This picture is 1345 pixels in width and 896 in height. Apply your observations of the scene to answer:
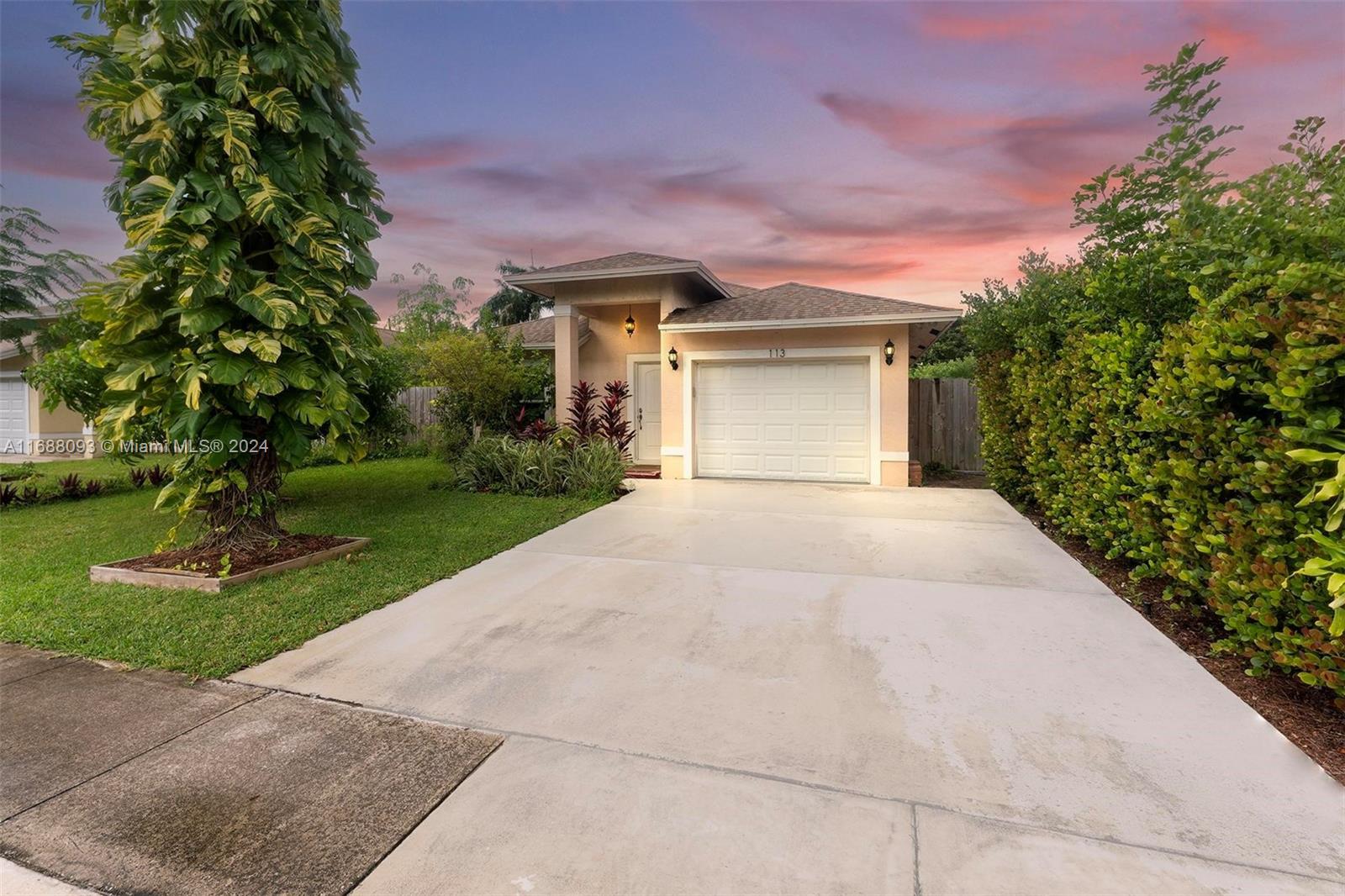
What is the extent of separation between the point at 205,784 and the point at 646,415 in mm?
10731

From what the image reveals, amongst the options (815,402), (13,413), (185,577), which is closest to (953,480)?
(815,402)

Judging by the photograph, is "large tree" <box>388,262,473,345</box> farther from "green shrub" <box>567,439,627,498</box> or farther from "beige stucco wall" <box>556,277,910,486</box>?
"green shrub" <box>567,439,627,498</box>

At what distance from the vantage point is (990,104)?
808 centimetres

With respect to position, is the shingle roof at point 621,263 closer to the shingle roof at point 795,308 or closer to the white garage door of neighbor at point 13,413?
the shingle roof at point 795,308

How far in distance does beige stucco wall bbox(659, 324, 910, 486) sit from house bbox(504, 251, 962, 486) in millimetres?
15

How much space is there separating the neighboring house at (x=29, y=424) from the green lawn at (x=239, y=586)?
1060 centimetres

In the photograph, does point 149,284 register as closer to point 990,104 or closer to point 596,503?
point 596,503

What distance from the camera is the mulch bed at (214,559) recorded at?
195 inches

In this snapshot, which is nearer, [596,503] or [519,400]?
[596,503]

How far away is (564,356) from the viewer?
1137 cm

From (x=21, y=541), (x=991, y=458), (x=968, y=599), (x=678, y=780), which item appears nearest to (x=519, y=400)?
(x=21, y=541)

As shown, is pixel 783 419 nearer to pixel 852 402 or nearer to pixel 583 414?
pixel 852 402

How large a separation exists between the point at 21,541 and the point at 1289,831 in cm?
1008

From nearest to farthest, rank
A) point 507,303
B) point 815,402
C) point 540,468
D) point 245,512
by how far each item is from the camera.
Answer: point 245,512 → point 540,468 → point 815,402 → point 507,303
